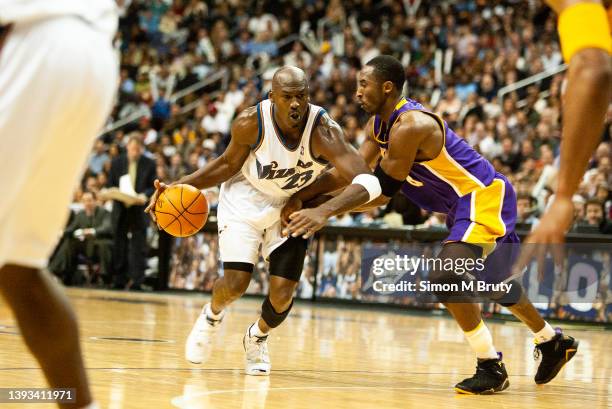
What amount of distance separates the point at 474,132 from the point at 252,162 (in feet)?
29.0

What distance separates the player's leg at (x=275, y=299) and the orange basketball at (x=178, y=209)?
54 cm

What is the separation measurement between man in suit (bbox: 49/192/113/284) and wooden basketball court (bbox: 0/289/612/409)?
3.45 m

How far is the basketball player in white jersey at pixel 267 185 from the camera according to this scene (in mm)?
6141

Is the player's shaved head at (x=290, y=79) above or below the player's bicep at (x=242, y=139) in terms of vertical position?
above

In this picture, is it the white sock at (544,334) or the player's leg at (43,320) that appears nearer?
the player's leg at (43,320)

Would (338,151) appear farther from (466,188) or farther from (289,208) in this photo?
(466,188)

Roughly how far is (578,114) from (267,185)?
4509 mm

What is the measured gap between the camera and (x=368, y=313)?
12.2 meters

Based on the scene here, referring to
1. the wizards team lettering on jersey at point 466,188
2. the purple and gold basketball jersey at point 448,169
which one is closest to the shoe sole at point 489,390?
the wizards team lettering on jersey at point 466,188

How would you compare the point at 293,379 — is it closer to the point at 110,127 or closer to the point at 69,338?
the point at 69,338

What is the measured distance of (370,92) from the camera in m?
6.19

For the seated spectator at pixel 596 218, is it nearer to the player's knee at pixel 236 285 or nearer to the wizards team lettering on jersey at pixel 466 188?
the wizards team lettering on jersey at pixel 466 188

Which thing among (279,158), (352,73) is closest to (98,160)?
(352,73)

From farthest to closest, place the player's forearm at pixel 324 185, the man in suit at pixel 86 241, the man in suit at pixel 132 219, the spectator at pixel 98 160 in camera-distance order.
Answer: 1. the spectator at pixel 98 160
2. the man in suit at pixel 86 241
3. the man in suit at pixel 132 219
4. the player's forearm at pixel 324 185
